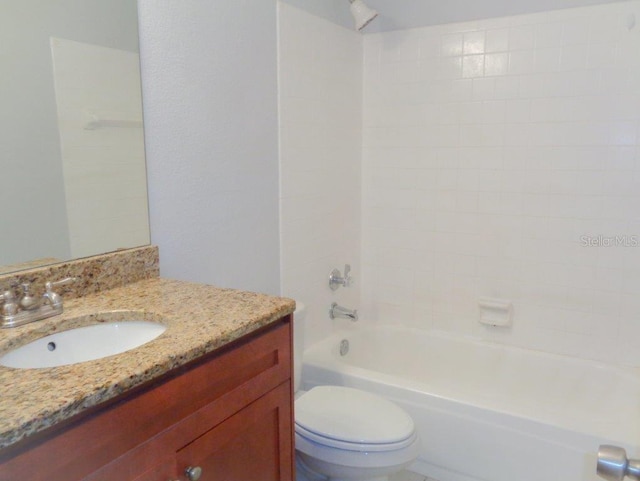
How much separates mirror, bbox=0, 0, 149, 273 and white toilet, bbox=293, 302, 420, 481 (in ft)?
2.58

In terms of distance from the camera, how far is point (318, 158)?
2.43m

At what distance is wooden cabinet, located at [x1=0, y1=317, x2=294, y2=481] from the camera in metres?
0.76

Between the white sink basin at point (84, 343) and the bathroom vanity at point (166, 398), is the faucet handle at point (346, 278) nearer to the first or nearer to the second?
the bathroom vanity at point (166, 398)

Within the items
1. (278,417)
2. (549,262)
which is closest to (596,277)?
(549,262)

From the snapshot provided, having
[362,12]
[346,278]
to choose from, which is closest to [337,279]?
[346,278]

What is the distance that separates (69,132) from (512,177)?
76.6 inches

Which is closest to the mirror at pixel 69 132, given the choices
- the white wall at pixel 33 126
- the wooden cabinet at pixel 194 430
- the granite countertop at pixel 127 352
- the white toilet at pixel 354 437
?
the white wall at pixel 33 126

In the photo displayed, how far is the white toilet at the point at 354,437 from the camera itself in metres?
1.62

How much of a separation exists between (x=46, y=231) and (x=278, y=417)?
2.59 feet

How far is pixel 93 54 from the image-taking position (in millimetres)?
1416

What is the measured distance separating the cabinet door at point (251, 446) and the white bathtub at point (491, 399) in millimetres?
874

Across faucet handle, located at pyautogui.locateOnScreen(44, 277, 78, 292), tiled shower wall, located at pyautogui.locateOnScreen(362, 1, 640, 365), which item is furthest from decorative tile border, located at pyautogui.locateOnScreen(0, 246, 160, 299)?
tiled shower wall, located at pyautogui.locateOnScreen(362, 1, 640, 365)

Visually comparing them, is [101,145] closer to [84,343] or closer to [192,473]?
[84,343]

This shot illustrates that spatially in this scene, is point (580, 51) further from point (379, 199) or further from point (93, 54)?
point (93, 54)
